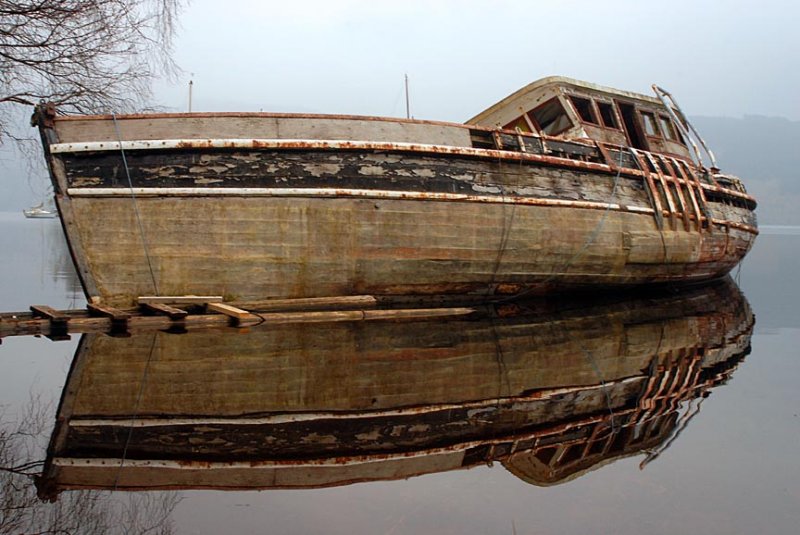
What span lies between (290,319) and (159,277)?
1.61 m

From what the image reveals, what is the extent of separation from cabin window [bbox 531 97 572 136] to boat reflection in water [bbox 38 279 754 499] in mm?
4995

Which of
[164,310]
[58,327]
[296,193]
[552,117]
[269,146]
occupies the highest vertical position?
[552,117]

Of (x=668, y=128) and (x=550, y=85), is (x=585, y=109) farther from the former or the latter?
(x=668, y=128)

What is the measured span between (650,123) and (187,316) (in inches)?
414

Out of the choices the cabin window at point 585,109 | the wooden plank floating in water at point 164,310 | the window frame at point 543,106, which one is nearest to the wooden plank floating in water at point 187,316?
the wooden plank floating in water at point 164,310

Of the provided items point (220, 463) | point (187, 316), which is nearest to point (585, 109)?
point (187, 316)

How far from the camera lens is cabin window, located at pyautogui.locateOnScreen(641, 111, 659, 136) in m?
13.6

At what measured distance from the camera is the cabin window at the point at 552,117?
39.4 feet

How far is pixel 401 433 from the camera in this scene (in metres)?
4.19

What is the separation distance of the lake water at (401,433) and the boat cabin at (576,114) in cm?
542

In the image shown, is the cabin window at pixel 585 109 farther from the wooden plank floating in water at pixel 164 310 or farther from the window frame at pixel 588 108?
the wooden plank floating in water at pixel 164 310

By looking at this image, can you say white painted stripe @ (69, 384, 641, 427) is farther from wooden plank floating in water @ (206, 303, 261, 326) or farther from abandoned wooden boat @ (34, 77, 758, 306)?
abandoned wooden boat @ (34, 77, 758, 306)

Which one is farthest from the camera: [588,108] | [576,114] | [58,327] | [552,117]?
[552,117]

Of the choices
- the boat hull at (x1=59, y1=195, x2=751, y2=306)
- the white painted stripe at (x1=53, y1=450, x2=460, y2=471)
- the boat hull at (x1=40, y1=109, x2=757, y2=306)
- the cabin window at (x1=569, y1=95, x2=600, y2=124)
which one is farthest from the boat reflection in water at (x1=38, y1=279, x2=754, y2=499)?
the cabin window at (x1=569, y1=95, x2=600, y2=124)
